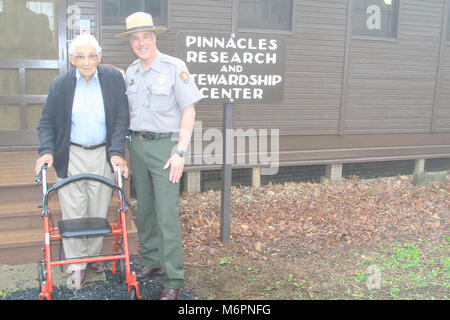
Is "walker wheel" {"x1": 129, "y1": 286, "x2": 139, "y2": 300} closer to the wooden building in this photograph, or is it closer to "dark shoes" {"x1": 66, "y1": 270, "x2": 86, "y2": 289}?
"dark shoes" {"x1": 66, "y1": 270, "x2": 86, "y2": 289}

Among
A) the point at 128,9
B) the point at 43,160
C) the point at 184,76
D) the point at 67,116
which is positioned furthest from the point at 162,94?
the point at 128,9

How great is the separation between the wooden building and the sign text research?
7.06 feet

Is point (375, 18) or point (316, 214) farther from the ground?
point (375, 18)

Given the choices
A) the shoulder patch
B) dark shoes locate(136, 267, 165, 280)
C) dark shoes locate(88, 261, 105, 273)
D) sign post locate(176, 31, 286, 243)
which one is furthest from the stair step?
the shoulder patch

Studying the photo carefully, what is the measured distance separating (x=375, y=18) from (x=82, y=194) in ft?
21.1

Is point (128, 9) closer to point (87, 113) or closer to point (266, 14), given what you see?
point (266, 14)

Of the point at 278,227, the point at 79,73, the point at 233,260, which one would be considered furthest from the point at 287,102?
the point at 79,73

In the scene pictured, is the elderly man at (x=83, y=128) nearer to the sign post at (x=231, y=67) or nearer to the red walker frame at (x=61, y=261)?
the red walker frame at (x=61, y=261)

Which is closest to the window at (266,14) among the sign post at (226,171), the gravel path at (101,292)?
the sign post at (226,171)

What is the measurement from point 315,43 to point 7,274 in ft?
18.9

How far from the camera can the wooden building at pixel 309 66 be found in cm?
608

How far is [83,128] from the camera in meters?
3.52

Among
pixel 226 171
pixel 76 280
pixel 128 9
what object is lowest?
pixel 76 280

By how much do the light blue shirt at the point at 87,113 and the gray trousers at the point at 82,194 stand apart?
0.37ft
